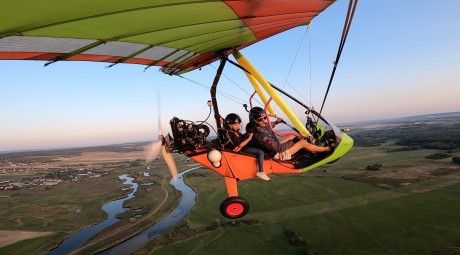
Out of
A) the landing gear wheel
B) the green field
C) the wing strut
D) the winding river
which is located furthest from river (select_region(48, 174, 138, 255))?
the wing strut

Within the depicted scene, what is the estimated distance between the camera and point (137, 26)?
4777mm

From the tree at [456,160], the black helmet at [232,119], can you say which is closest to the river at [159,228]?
the black helmet at [232,119]

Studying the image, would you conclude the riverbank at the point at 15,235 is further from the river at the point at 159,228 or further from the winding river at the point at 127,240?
the river at the point at 159,228

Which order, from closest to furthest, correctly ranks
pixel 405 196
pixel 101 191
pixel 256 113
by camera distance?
pixel 256 113 → pixel 405 196 → pixel 101 191

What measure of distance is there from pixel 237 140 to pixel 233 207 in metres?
1.70

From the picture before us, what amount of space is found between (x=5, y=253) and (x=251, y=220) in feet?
124

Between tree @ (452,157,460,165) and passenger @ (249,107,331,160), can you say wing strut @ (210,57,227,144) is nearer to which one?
passenger @ (249,107,331,160)

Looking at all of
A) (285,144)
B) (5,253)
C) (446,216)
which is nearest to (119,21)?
(285,144)

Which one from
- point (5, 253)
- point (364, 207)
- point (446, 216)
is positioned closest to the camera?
point (5, 253)

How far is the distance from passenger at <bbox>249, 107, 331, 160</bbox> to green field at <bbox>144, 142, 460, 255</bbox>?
3697cm

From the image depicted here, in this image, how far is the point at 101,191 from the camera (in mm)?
79500

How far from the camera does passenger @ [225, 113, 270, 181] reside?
7.40 meters

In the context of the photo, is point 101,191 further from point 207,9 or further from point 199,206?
point 207,9

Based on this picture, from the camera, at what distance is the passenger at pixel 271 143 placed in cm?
773
